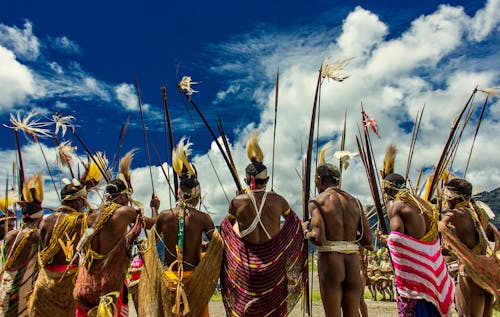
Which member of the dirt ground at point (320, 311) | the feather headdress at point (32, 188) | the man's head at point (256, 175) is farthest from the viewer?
the dirt ground at point (320, 311)

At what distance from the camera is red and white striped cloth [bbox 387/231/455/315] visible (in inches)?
173

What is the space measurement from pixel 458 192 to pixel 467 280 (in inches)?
42.1

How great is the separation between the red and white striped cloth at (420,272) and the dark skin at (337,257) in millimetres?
538

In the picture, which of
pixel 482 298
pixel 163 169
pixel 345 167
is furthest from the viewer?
pixel 163 169

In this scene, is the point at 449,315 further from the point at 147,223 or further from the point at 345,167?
the point at 147,223

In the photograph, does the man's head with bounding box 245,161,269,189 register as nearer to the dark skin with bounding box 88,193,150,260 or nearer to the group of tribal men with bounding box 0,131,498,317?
the group of tribal men with bounding box 0,131,498,317

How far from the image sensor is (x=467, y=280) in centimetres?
496

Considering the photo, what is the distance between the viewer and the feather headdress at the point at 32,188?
5941 mm

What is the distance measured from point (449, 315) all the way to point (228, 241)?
252 centimetres

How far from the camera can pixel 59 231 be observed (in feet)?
16.5

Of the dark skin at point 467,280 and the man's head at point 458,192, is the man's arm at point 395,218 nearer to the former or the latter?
the dark skin at point 467,280

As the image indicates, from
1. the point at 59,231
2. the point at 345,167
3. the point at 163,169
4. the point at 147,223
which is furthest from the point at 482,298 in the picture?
the point at 59,231

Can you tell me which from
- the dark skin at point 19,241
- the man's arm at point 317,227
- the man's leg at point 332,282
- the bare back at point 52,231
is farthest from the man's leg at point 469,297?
the dark skin at point 19,241

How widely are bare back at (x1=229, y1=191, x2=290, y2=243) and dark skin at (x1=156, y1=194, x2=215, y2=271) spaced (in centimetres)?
43
